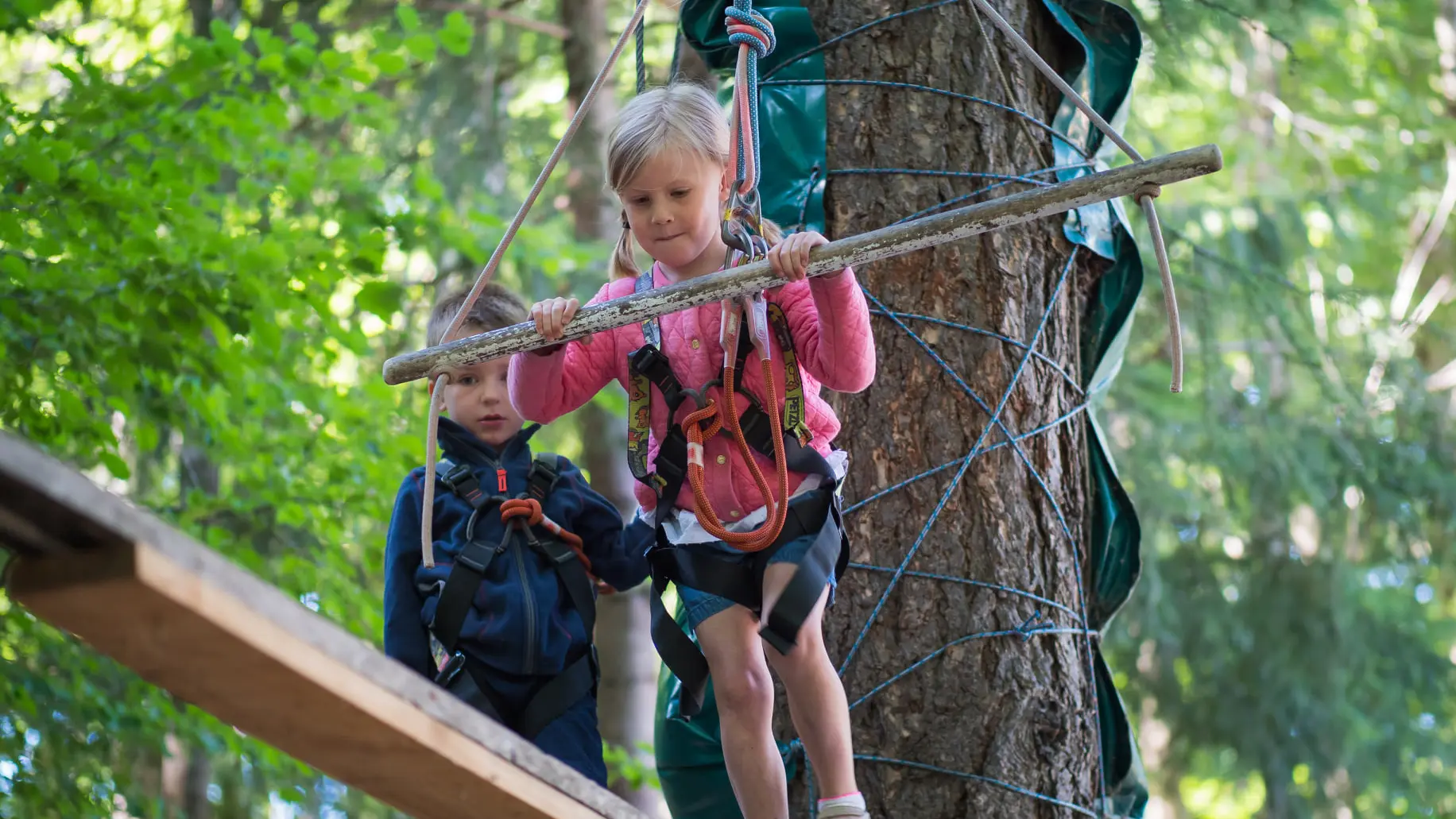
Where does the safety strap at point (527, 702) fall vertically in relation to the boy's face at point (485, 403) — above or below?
below

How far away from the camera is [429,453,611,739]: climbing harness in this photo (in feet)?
8.55

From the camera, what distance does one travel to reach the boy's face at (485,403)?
9.34 ft

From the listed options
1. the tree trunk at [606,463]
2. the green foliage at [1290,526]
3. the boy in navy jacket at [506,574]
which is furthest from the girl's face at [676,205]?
the green foliage at [1290,526]

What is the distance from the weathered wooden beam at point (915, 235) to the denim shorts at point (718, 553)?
1.51ft

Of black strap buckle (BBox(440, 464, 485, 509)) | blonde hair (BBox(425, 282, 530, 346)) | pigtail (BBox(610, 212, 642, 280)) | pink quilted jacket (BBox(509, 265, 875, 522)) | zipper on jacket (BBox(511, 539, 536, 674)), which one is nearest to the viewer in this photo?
pink quilted jacket (BBox(509, 265, 875, 522))

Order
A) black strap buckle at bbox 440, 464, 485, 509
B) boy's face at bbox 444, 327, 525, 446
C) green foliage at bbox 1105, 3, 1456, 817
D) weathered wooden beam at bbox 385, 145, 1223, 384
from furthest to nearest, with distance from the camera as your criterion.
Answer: green foliage at bbox 1105, 3, 1456, 817 → boy's face at bbox 444, 327, 525, 446 → black strap buckle at bbox 440, 464, 485, 509 → weathered wooden beam at bbox 385, 145, 1223, 384

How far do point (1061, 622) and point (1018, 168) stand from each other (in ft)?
3.35

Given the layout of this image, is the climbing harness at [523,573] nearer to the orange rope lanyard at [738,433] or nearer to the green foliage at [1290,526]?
the orange rope lanyard at [738,433]

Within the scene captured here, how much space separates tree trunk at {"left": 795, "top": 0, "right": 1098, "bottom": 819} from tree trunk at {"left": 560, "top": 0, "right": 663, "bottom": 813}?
3.71 m

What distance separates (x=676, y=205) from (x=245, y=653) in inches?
45.5

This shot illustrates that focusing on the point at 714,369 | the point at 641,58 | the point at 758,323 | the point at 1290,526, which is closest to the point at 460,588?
the point at 714,369

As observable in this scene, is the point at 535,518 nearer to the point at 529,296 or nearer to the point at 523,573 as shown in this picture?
the point at 523,573

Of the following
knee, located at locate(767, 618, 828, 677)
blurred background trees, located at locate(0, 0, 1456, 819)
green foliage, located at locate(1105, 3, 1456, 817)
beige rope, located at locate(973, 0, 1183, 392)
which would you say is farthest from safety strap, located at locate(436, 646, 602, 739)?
green foliage, located at locate(1105, 3, 1456, 817)

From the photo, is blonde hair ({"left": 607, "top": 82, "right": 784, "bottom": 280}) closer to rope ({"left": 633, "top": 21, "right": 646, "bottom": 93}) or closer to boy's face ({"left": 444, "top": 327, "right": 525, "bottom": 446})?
rope ({"left": 633, "top": 21, "right": 646, "bottom": 93})
